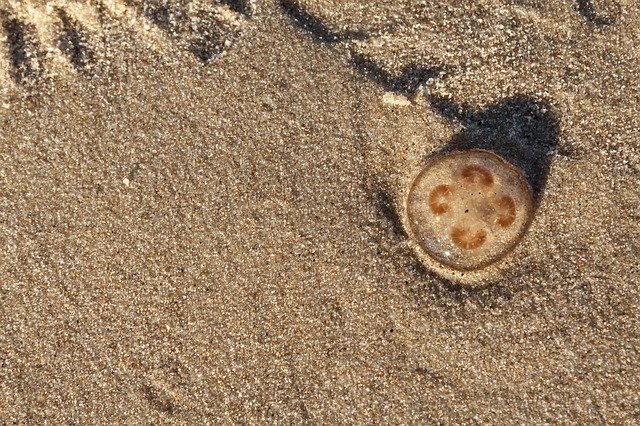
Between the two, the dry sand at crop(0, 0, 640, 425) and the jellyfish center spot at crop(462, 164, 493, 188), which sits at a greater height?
the jellyfish center spot at crop(462, 164, 493, 188)

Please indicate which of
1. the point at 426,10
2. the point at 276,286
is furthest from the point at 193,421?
the point at 426,10

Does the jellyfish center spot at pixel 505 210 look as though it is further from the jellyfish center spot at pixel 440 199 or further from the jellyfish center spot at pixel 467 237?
the jellyfish center spot at pixel 440 199

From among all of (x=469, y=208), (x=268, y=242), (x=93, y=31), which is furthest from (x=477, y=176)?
(x=93, y=31)

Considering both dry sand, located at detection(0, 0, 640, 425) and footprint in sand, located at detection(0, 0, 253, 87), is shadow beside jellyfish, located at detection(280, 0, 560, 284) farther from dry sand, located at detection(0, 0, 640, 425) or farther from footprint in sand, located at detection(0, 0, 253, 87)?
footprint in sand, located at detection(0, 0, 253, 87)

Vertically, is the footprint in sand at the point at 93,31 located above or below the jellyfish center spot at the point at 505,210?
below

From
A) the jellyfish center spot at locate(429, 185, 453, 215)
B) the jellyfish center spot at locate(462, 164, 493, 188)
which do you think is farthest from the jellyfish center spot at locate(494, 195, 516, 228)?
the jellyfish center spot at locate(429, 185, 453, 215)

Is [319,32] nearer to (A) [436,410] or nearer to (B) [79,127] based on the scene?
(B) [79,127]

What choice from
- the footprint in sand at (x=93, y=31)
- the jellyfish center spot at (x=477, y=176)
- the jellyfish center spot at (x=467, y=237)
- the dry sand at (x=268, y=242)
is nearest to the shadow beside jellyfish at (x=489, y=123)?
the dry sand at (x=268, y=242)
